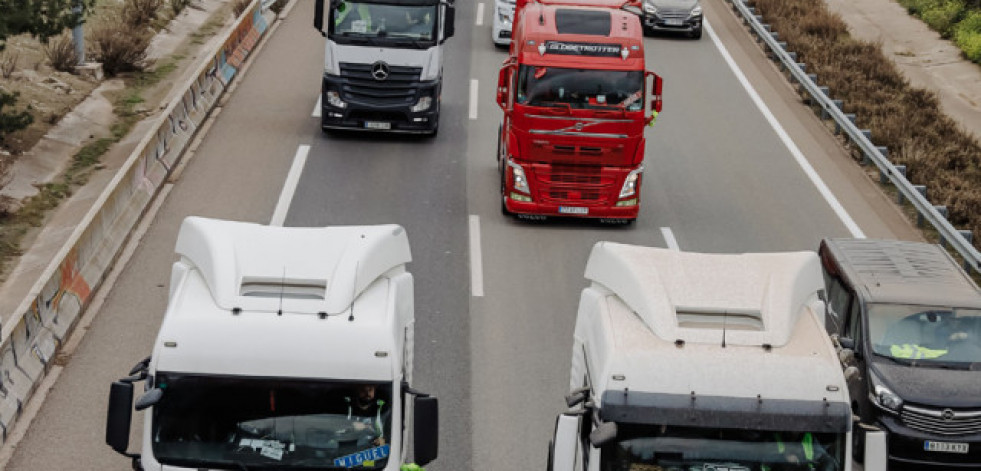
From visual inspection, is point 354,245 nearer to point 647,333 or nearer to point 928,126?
point 647,333

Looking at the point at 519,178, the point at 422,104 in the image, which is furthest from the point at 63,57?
the point at 519,178

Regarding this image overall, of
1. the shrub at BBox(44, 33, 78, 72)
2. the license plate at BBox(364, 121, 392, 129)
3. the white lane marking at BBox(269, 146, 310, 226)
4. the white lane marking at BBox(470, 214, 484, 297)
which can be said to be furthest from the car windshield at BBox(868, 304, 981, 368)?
the shrub at BBox(44, 33, 78, 72)

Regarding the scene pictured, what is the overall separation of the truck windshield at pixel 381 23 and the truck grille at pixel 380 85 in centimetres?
59

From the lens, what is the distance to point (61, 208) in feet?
84.0

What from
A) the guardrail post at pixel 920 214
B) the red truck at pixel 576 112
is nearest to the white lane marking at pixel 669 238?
the red truck at pixel 576 112

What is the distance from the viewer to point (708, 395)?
37.4ft

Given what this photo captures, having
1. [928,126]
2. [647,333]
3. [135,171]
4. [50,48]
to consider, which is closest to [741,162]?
[928,126]

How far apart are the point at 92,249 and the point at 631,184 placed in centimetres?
882

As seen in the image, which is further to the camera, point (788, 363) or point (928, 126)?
point (928, 126)

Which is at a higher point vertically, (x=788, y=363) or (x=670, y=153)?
(x=788, y=363)

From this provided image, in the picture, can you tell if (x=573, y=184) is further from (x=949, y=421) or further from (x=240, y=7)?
(x=240, y=7)

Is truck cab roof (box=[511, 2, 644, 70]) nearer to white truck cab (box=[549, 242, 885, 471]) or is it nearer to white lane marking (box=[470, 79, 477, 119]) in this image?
white lane marking (box=[470, 79, 477, 119])

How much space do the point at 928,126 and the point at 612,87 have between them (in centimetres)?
1103

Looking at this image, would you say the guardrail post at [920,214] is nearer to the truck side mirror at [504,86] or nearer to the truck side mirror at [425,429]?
the truck side mirror at [504,86]
